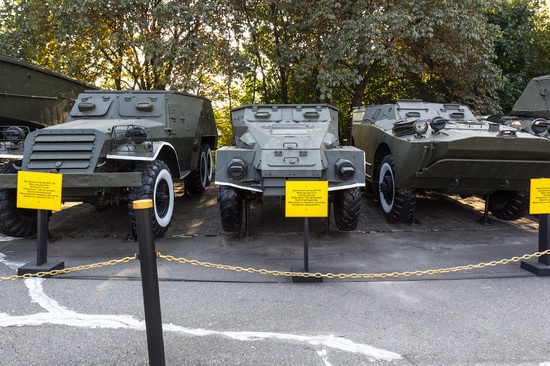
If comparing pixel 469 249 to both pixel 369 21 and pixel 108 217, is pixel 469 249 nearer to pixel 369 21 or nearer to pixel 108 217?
pixel 108 217

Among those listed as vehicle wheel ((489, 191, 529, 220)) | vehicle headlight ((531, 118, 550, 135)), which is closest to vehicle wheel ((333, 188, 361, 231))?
vehicle headlight ((531, 118, 550, 135))

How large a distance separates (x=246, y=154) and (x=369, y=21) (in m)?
5.91

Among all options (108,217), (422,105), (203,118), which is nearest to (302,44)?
(203,118)

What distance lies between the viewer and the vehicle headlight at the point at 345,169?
5.74 metres

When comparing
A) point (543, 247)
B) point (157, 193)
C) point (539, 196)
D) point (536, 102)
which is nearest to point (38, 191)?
point (157, 193)

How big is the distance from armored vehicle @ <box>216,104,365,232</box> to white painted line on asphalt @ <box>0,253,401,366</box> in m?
2.34

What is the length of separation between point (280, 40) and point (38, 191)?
383 inches

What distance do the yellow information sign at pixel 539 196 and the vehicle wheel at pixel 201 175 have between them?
6187 mm

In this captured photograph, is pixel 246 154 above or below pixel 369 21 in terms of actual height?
below

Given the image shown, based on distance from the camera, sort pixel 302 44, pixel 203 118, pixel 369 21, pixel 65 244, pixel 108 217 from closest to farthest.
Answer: pixel 65 244, pixel 108 217, pixel 203 118, pixel 369 21, pixel 302 44

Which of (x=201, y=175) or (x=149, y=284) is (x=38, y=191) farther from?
(x=201, y=175)

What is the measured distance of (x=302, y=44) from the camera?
487 inches

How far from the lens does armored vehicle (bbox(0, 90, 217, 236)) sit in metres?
5.52

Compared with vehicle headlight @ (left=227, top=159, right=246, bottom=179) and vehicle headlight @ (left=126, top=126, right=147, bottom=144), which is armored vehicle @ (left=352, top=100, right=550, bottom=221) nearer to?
vehicle headlight @ (left=227, top=159, right=246, bottom=179)
